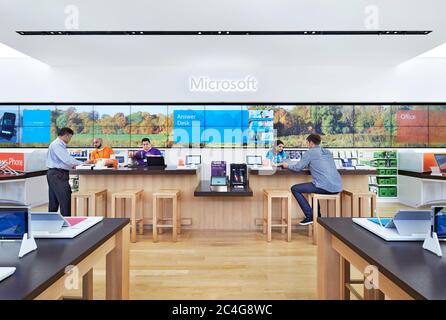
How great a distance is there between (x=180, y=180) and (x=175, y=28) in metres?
2.41

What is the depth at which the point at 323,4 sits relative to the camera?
4426 mm

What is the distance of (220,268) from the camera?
3.65 metres

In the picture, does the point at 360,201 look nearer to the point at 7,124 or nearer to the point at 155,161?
the point at 155,161

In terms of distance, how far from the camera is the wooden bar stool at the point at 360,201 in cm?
482

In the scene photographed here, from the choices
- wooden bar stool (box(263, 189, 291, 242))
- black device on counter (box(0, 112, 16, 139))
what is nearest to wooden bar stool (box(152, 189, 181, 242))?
wooden bar stool (box(263, 189, 291, 242))

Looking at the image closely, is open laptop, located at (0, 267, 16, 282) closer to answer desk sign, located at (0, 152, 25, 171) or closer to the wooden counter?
the wooden counter

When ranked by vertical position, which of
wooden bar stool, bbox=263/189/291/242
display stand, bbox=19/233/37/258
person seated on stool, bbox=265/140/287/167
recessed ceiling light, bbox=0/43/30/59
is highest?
recessed ceiling light, bbox=0/43/30/59

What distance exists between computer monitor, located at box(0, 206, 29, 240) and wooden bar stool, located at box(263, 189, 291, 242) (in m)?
3.51

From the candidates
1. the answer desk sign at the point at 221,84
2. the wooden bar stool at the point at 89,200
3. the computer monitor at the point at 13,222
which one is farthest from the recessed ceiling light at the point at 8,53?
the computer monitor at the point at 13,222

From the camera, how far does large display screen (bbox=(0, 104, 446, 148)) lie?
795 centimetres

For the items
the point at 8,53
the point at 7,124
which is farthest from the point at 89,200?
the point at 8,53

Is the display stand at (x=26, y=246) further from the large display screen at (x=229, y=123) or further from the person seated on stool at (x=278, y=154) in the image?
the large display screen at (x=229, y=123)

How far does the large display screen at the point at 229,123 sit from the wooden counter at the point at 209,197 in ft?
9.06

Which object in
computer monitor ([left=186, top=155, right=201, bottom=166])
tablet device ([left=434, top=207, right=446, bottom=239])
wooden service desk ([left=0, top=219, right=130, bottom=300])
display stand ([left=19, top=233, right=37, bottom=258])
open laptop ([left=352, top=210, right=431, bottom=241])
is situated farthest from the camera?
computer monitor ([left=186, top=155, right=201, bottom=166])
